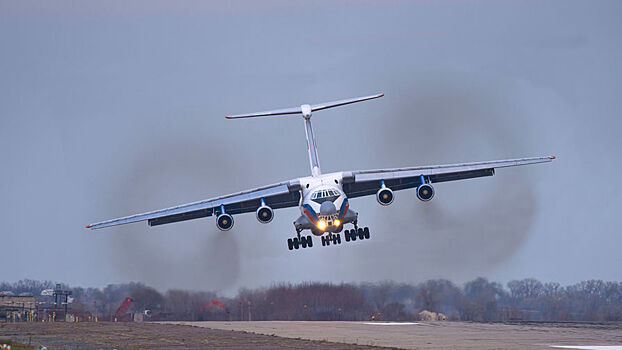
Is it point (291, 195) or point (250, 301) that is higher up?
point (291, 195)

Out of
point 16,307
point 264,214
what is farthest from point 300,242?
point 16,307

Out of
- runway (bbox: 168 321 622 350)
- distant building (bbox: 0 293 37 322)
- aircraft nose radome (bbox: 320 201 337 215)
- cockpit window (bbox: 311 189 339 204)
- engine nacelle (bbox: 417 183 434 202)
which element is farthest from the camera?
distant building (bbox: 0 293 37 322)

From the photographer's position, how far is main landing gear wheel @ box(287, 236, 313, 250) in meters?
46.5

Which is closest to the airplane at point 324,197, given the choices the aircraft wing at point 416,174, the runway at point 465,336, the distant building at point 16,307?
the aircraft wing at point 416,174

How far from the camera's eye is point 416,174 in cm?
4294

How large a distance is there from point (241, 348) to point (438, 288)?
2695 cm

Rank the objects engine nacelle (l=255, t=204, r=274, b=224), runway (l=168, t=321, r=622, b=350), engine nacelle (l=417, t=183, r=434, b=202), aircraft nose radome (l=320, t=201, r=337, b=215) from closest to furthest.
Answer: runway (l=168, t=321, r=622, b=350) < aircraft nose radome (l=320, t=201, r=337, b=215) < engine nacelle (l=417, t=183, r=434, b=202) < engine nacelle (l=255, t=204, r=274, b=224)

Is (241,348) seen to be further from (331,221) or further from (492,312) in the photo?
(492,312)

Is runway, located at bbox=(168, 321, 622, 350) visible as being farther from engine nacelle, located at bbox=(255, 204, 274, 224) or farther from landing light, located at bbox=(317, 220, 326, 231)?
engine nacelle, located at bbox=(255, 204, 274, 224)

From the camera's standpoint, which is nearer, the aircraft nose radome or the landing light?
the aircraft nose radome

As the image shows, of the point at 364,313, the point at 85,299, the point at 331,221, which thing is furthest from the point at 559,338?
the point at 85,299

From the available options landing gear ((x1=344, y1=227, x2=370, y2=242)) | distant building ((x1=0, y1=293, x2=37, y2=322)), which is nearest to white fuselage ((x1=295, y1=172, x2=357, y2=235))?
landing gear ((x1=344, y1=227, x2=370, y2=242))

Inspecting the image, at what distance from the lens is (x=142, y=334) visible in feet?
120

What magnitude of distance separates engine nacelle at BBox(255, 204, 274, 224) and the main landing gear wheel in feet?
13.1
